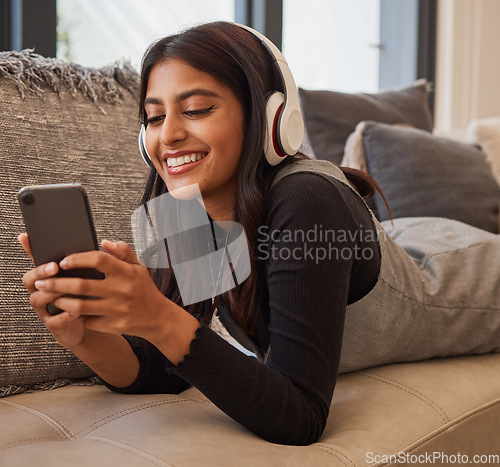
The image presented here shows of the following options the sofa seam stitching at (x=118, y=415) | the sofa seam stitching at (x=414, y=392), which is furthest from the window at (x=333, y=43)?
the sofa seam stitching at (x=118, y=415)

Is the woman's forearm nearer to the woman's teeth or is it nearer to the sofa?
the sofa

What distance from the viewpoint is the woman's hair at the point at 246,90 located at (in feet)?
2.76

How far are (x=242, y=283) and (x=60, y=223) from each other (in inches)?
12.8

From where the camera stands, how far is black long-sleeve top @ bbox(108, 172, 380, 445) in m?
0.71

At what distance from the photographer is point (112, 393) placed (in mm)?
908

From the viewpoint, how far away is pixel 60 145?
1057 mm

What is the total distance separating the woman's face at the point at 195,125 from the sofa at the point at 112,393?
0.84ft

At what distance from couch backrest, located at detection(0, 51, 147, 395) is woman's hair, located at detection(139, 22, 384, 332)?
0.26 meters

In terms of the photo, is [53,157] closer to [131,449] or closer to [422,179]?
[131,449]

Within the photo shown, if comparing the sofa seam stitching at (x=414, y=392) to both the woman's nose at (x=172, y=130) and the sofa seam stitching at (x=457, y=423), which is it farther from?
the woman's nose at (x=172, y=130)

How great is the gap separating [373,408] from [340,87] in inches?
95.7

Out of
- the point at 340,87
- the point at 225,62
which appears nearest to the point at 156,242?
the point at 225,62

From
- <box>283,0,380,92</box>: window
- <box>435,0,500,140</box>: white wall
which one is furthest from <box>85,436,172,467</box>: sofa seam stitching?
<box>435,0,500,140</box>: white wall

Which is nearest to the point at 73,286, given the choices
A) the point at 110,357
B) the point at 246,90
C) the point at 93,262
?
the point at 93,262
